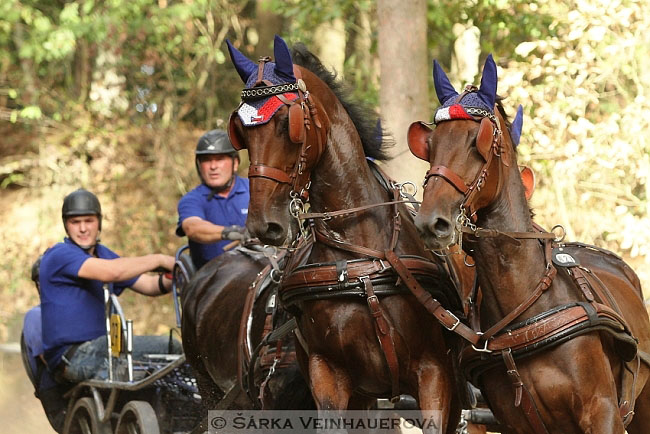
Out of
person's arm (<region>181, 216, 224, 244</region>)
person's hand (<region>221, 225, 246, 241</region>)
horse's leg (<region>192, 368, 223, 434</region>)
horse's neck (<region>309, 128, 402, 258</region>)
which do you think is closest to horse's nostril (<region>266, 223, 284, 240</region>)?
horse's neck (<region>309, 128, 402, 258</region>)

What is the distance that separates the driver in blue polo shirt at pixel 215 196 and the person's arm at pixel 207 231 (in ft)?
0.57

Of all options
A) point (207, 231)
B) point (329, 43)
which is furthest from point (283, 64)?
point (329, 43)

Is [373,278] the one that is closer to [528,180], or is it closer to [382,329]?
[382,329]

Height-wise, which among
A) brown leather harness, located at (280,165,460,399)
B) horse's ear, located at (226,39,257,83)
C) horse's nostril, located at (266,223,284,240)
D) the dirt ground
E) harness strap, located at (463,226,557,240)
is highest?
horse's ear, located at (226,39,257,83)

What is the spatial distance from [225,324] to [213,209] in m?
1.27

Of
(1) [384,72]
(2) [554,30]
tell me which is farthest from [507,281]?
(2) [554,30]

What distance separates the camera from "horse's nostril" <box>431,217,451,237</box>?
13.3ft

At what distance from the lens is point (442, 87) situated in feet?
14.9

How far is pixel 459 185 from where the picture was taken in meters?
4.12

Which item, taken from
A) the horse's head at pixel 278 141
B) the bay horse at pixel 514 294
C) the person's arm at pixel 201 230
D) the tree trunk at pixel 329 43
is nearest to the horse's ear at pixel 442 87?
the bay horse at pixel 514 294

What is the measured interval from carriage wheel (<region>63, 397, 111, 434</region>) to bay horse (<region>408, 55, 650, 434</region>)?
351cm

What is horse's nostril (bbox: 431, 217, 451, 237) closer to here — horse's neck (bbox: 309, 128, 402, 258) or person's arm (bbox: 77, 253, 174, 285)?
horse's neck (bbox: 309, 128, 402, 258)

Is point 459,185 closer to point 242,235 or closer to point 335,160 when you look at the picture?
point 335,160

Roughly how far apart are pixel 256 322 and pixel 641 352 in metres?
2.26
